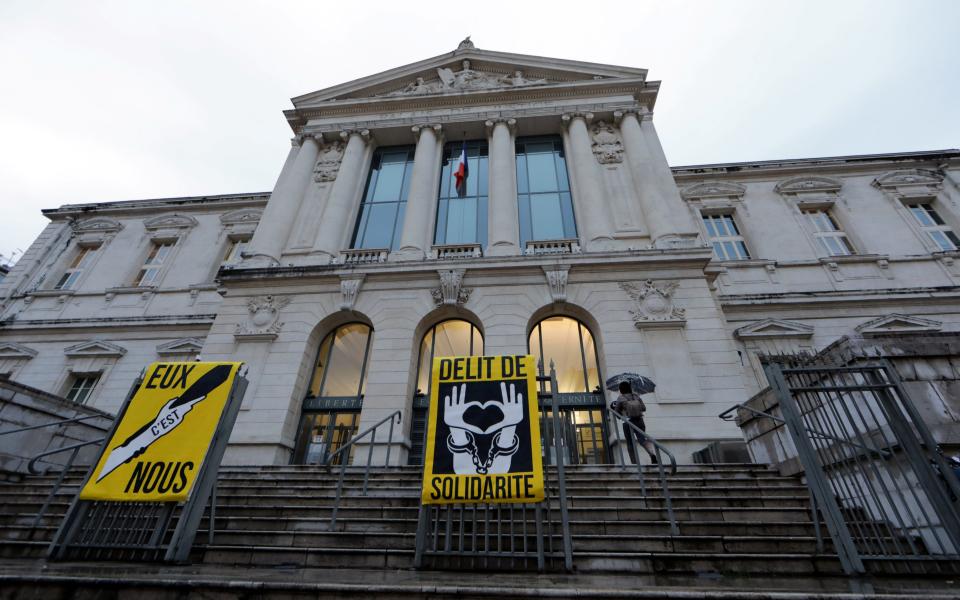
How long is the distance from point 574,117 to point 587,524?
16.0m

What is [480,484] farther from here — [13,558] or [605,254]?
[605,254]

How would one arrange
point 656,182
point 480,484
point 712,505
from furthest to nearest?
point 656,182 → point 712,505 → point 480,484

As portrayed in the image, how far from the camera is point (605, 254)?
41.5ft

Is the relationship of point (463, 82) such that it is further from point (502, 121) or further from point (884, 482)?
point (884, 482)

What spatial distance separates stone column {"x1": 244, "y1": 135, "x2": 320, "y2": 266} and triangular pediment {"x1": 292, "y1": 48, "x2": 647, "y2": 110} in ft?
9.97

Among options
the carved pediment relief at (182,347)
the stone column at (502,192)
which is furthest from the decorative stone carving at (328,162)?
the carved pediment relief at (182,347)

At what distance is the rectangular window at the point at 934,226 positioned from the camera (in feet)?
53.1

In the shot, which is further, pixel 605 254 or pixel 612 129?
pixel 612 129

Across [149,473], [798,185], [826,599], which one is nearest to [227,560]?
[149,473]

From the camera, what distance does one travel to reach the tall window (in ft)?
49.5

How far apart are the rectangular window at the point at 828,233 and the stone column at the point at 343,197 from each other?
18.7m

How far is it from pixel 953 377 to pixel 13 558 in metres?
11.8

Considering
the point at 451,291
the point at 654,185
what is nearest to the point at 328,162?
the point at 451,291

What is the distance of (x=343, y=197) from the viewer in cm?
1567
